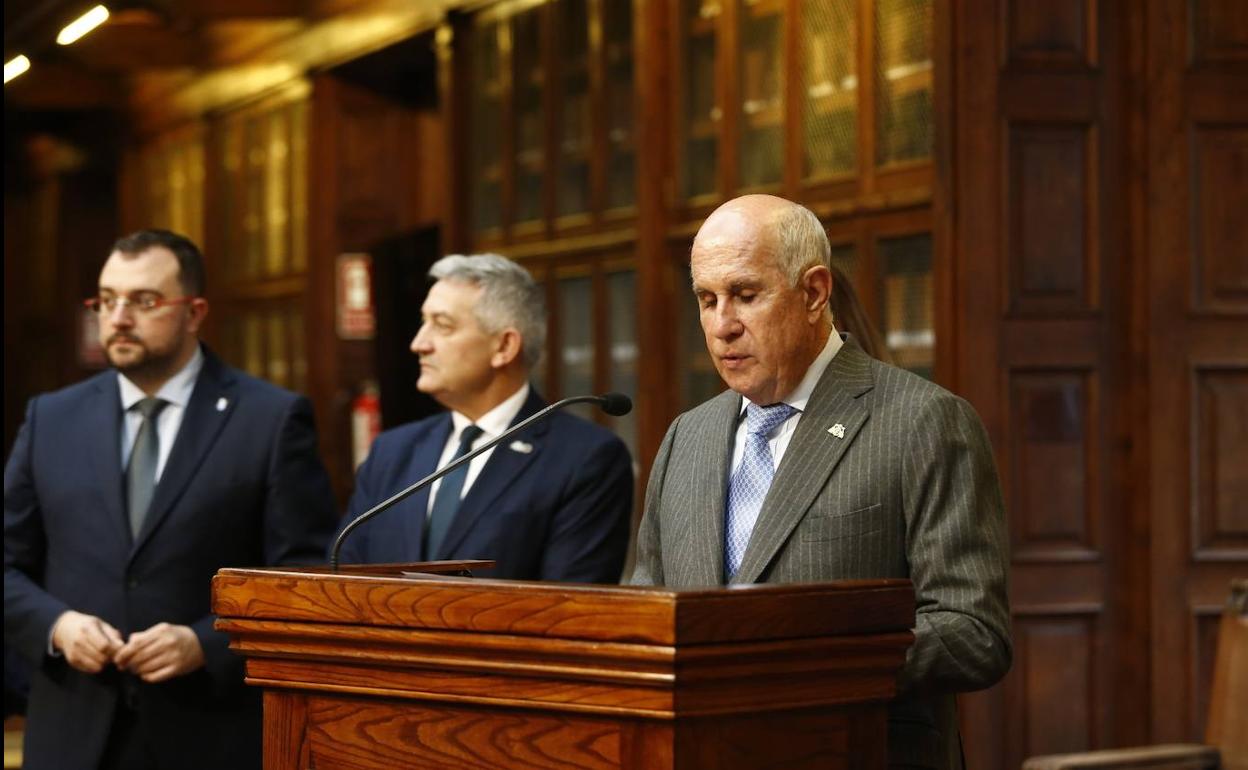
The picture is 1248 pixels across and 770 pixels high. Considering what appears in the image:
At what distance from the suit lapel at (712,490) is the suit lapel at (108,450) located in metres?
1.52

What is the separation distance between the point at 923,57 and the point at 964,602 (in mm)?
3213

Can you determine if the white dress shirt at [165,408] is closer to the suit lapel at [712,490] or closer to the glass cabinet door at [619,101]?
the suit lapel at [712,490]

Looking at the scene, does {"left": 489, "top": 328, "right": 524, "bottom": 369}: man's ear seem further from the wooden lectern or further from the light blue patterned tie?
the wooden lectern

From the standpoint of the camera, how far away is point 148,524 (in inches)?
145

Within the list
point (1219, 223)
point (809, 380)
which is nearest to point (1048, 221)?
point (1219, 223)

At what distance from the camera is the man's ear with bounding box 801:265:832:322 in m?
2.51

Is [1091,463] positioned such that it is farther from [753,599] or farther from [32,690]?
[753,599]

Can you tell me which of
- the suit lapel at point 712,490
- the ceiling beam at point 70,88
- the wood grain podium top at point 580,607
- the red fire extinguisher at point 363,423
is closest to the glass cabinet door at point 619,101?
the red fire extinguisher at point 363,423

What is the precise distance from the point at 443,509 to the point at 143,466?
63cm

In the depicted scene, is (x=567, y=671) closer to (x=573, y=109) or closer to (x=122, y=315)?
(x=122, y=315)

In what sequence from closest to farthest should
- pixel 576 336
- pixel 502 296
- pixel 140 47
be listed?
pixel 502 296 < pixel 576 336 < pixel 140 47

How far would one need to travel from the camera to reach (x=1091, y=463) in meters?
5.08

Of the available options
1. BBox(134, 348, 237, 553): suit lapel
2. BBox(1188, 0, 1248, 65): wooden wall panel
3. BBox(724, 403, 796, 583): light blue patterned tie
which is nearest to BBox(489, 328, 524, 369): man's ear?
BBox(134, 348, 237, 553): suit lapel

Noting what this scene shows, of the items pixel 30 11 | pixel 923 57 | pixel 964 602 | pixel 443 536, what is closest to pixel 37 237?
pixel 30 11
